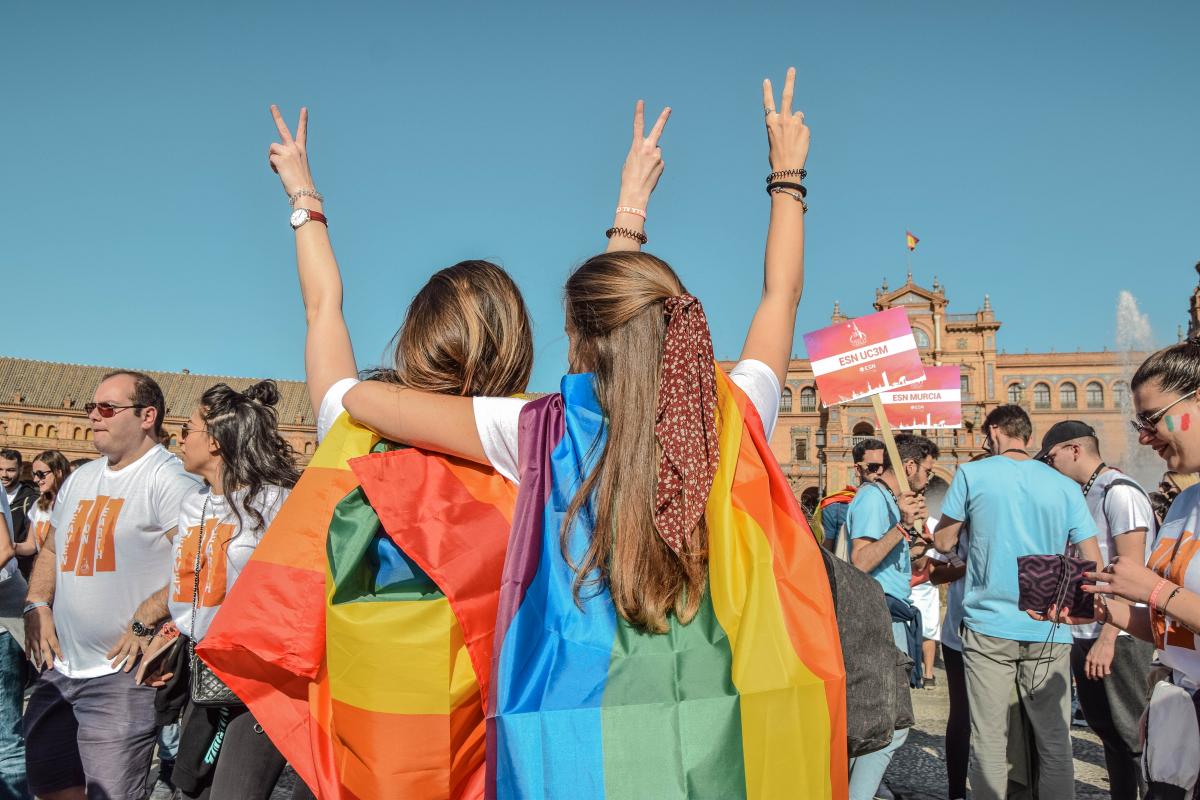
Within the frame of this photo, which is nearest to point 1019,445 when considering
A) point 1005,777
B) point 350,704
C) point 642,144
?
point 1005,777

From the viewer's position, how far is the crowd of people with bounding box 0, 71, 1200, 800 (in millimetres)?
1839

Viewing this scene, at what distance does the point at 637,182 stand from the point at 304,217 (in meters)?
1.04

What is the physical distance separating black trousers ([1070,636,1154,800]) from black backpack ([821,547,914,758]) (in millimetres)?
3473

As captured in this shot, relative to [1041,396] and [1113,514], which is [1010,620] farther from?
[1041,396]

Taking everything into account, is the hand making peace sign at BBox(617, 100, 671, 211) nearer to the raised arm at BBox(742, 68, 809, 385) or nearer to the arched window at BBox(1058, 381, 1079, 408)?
the raised arm at BBox(742, 68, 809, 385)

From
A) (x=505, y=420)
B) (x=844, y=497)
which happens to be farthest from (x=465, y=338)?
(x=844, y=497)

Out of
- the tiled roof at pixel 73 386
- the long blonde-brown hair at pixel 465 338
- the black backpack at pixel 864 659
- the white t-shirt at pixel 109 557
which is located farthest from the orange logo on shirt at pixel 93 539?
the tiled roof at pixel 73 386

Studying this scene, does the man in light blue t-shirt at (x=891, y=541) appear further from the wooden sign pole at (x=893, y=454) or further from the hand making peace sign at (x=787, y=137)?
the hand making peace sign at (x=787, y=137)

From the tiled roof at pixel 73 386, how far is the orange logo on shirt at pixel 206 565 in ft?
210

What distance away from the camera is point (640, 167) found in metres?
2.96

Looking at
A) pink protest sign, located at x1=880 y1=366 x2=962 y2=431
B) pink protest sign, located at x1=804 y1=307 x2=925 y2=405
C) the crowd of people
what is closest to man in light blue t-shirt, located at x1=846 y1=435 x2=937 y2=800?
the crowd of people

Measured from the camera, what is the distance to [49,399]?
6581cm

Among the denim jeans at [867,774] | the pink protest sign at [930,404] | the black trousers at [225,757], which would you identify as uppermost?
the pink protest sign at [930,404]

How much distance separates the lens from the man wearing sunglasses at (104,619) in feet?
12.8
